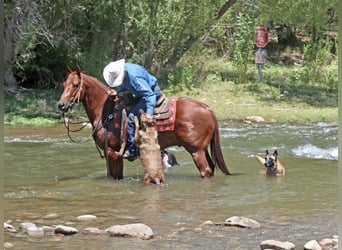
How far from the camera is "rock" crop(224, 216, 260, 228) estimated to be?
18.6 ft

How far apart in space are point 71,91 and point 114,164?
3.21 ft

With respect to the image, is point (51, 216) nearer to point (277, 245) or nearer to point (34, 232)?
point (34, 232)

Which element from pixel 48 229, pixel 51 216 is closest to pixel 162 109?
pixel 51 216

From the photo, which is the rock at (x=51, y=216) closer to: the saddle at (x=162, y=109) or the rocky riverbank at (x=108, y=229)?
the rocky riverbank at (x=108, y=229)

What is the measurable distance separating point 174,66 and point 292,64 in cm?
750

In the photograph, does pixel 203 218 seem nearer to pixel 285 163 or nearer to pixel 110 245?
pixel 110 245

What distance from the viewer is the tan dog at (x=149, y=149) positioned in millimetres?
8102

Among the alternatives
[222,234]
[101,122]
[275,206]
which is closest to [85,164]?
[101,122]

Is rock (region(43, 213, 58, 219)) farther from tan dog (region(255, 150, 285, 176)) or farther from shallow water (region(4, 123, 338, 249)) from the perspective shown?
tan dog (region(255, 150, 285, 176))

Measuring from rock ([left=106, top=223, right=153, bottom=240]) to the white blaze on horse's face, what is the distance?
Answer: 314 centimetres

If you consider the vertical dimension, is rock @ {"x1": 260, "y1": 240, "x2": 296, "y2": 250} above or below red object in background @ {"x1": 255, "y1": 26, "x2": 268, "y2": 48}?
below

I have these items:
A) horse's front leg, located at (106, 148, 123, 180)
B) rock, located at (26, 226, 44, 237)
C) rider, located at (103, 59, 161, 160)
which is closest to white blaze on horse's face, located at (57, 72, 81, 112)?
rider, located at (103, 59, 161, 160)

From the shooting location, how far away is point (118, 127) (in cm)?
841

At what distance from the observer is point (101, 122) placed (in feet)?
27.9
